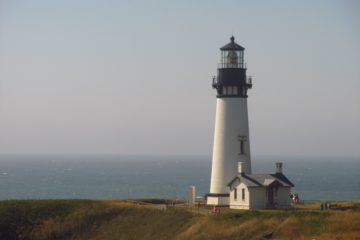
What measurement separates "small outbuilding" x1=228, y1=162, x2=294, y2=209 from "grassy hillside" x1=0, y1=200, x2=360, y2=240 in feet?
6.07

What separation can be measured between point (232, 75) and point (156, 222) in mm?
11764

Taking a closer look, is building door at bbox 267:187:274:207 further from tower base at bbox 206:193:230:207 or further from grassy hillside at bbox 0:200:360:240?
tower base at bbox 206:193:230:207

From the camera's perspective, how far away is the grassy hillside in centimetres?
4659

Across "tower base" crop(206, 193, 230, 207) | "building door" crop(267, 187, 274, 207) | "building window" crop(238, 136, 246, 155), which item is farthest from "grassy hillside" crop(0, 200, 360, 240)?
"building window" crop(238, 136, 246, 155)

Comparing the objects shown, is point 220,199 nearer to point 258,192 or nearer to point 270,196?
point 258,192

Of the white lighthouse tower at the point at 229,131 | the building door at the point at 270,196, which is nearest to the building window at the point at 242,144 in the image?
the white lighthouse tower at the point at 229,131

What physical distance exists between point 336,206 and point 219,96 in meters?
10.3

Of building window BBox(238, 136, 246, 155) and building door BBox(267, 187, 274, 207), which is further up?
building window BBox(238, 136, 246, 155)

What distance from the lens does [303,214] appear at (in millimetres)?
48656

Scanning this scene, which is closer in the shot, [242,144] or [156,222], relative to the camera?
[156,222]

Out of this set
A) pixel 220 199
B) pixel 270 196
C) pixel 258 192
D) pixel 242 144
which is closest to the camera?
pixel 258 192

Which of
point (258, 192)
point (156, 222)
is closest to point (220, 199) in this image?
point (258, 192)

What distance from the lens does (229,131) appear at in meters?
57.1

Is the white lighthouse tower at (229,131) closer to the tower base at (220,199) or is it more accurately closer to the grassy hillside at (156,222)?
the tower base at (220,199)
